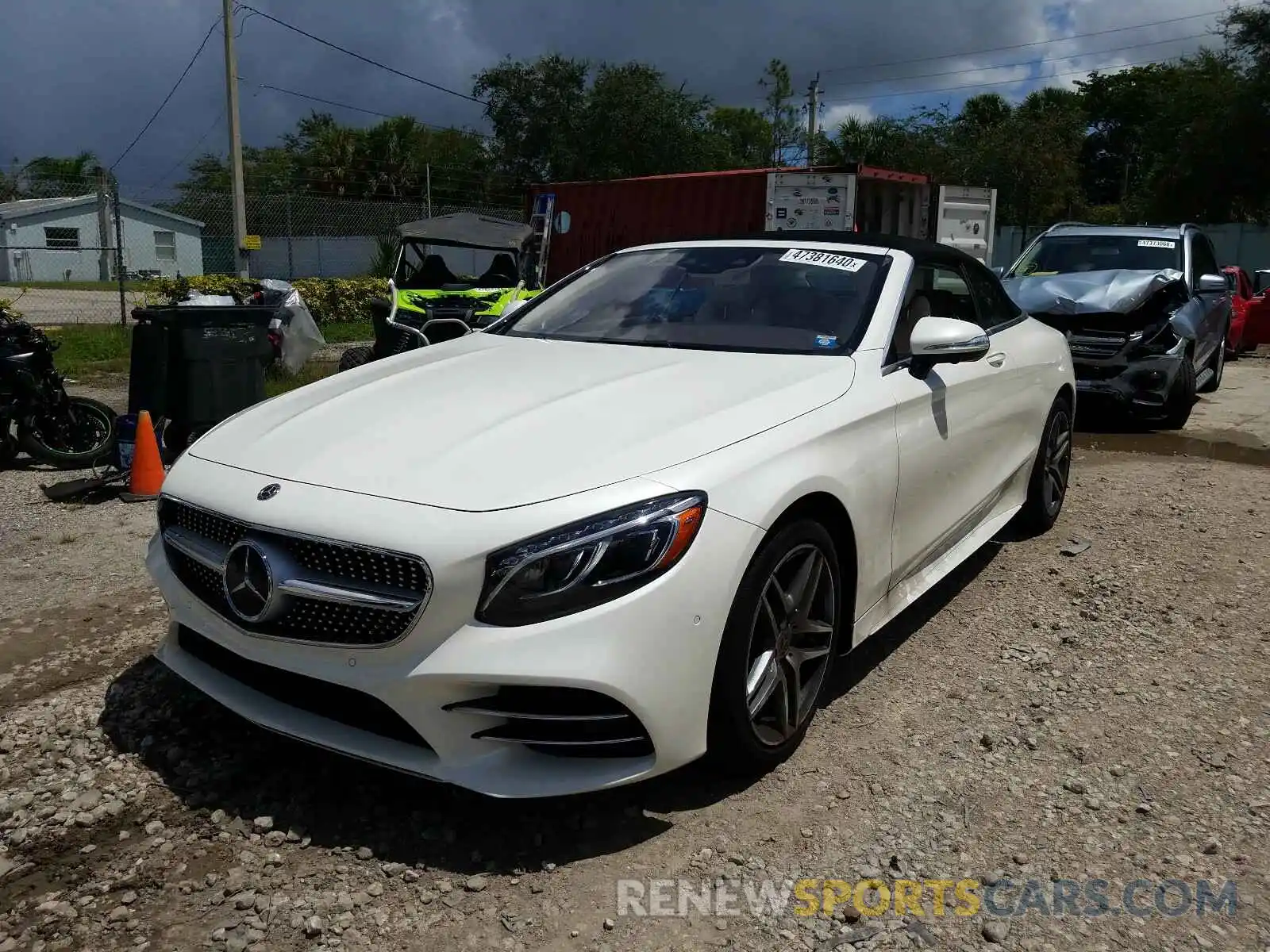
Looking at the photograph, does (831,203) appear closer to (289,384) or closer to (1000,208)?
(289,384)

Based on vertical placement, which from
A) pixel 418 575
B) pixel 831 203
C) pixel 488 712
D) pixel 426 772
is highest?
pixel 831 203

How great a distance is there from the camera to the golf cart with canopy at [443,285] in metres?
11.0

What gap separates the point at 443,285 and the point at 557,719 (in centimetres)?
1010

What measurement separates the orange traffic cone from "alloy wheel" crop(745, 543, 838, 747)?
4516 millimetres

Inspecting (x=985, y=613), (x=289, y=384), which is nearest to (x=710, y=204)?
(x=289, y=384)

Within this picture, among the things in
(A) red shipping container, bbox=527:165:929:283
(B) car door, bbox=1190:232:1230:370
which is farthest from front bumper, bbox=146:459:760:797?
(A) red shipping container, bbox=527:165:929:283

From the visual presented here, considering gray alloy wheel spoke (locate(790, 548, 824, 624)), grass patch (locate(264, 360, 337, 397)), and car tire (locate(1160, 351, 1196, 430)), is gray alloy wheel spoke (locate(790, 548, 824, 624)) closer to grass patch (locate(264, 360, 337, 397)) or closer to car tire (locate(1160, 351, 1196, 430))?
car tire (locate(1160, 351, 1196, 430))

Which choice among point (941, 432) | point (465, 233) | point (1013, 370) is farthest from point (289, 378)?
point (941, 432)

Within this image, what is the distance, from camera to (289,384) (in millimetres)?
11023

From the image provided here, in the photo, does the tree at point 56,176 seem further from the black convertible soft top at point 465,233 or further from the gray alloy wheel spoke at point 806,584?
the gray alloy wheel spoke at point 806,584

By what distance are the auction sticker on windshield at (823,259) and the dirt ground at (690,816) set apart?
58.1 inches

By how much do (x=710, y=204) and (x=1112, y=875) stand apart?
15566mm

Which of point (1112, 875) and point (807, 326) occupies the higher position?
point (807, 326)

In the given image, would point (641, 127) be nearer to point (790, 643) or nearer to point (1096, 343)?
point (1096, 343)
